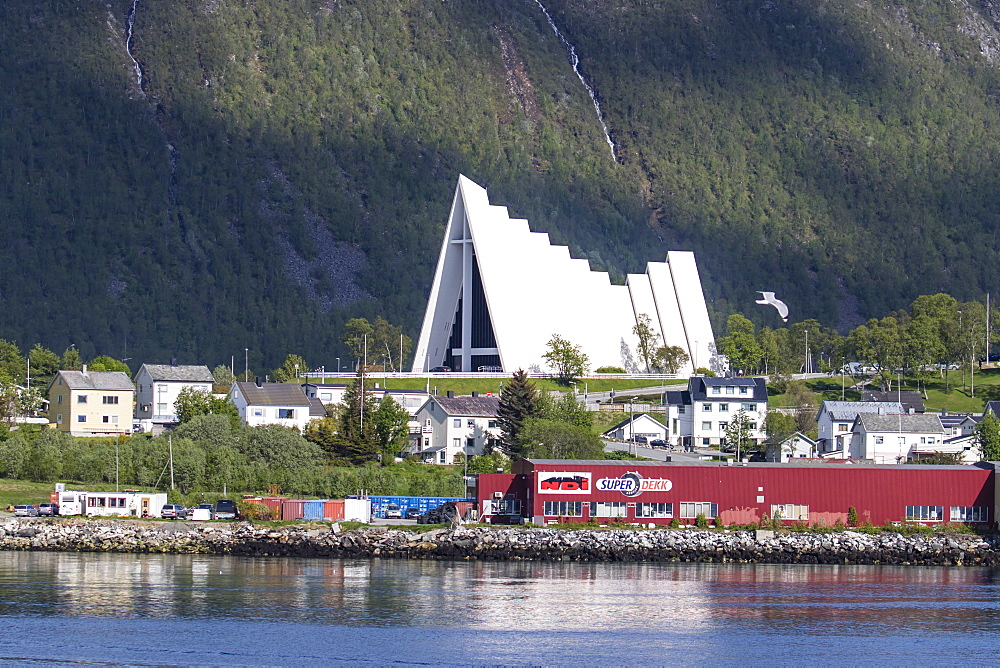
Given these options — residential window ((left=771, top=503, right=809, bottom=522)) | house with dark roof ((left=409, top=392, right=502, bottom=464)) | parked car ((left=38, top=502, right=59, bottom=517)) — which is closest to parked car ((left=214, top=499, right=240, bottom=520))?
parked car ((left=38, top=502, right=59, bottom=517))

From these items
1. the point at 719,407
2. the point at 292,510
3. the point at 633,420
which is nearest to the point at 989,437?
the point at 719,407

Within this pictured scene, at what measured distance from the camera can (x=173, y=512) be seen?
5094 centimetres

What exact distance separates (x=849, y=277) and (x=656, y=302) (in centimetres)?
9800

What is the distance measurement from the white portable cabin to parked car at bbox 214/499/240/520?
1856mm

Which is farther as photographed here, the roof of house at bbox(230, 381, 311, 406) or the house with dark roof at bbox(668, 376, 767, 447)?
the house with dark roof at bbox(668, 376, 767, 447)

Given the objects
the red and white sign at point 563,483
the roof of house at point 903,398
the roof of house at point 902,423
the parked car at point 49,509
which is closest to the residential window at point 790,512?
the red and white sign at point 563,483

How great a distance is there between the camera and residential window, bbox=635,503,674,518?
49.9 m

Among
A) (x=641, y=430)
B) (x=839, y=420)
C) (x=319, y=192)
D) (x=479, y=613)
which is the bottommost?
(x=479, y=613)

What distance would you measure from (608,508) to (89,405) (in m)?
27.0

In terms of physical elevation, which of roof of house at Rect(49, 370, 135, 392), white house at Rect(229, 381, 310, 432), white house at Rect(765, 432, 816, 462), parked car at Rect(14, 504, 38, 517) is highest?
roof of house at Rect(49, 370, 135, 392)

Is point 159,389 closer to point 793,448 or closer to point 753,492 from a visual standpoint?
point 793,448

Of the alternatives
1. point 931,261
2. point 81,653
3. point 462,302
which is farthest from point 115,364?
point 931,261

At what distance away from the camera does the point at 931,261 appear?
190375 millimetres

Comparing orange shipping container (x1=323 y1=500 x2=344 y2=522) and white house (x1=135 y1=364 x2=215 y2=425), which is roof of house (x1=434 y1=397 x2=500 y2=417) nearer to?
white house (x1=135 y1=364 x2=215 y2=425)
